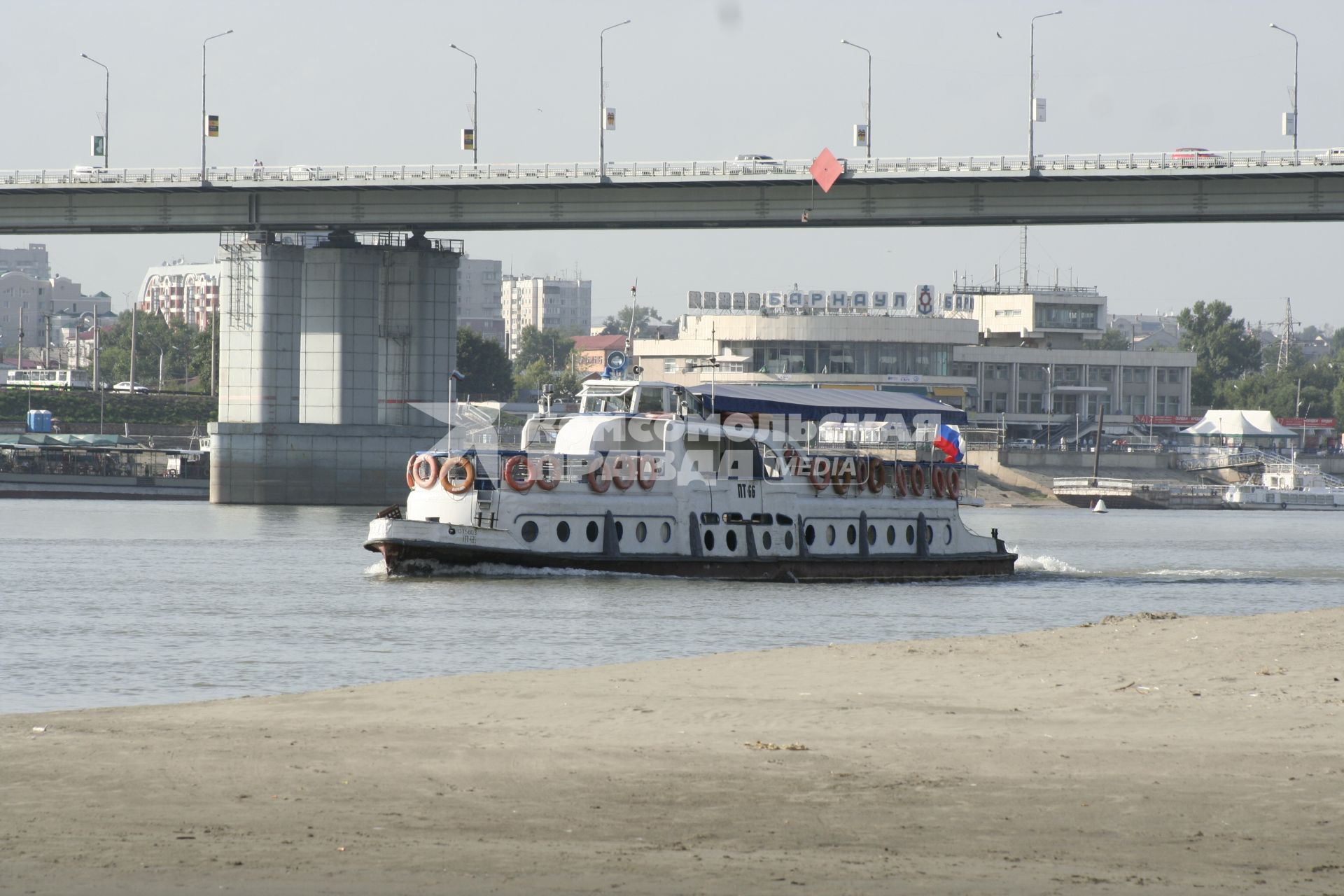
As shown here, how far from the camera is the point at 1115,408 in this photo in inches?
7003

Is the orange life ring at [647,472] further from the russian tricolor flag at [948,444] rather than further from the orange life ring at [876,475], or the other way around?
the russian tricolor flag at [948,444]

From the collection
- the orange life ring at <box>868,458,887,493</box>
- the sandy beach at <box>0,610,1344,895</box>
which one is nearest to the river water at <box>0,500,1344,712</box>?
the orange life ring at <box>868,458,887,493</box>

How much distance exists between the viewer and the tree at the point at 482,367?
168 meters

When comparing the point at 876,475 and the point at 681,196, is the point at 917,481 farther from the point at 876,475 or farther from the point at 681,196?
the point at 681,196

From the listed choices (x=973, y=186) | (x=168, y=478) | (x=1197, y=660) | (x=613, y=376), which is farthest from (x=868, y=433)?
(x=1197, y=660)

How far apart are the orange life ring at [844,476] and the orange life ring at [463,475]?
11708 millimetres

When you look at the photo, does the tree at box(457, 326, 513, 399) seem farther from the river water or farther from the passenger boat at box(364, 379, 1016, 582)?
the passenger boat at box(364, 379, 1016, 582)

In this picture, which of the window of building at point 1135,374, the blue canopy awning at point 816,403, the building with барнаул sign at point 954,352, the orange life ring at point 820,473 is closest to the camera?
the orange life ring at point 820,473

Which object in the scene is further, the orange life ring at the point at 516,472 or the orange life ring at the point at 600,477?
the orange life ring at the point at 600,477

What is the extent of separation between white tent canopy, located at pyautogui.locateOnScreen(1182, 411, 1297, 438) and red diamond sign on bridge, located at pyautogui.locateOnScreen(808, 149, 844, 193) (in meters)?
100

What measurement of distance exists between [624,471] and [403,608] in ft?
30.5

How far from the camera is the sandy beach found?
1077 centimetres

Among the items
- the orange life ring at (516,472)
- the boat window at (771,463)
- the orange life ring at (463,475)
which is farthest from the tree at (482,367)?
the orange life ring at (516,472)

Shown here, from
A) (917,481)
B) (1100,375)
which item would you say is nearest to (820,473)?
(917,481)
